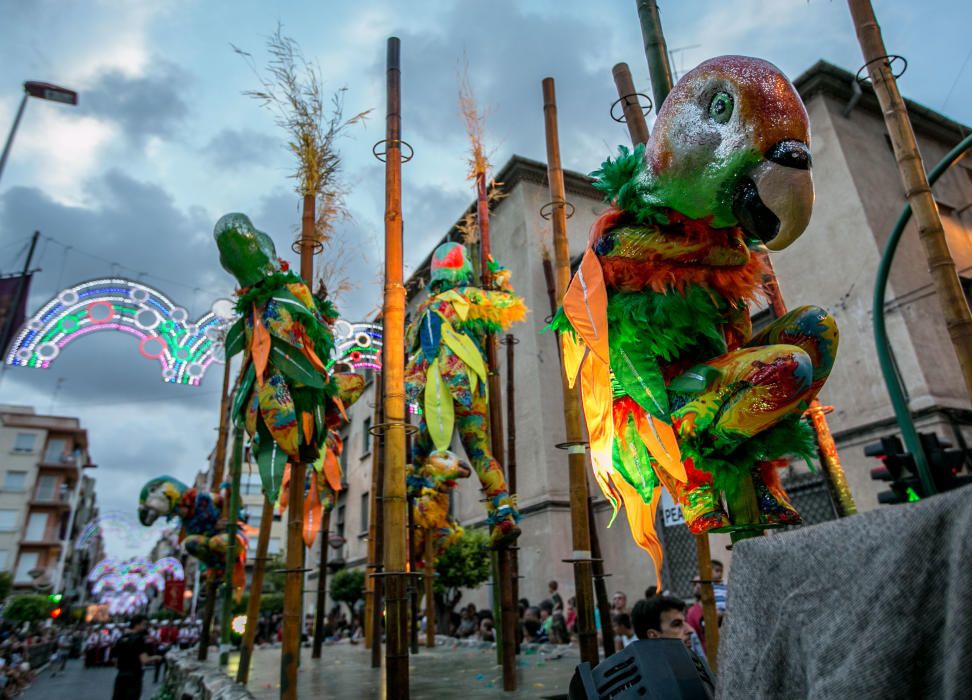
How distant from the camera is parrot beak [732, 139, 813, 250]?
1803mm

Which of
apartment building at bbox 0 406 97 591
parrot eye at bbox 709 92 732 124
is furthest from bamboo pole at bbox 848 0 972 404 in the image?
apartment building at bbox 0 406 97 591

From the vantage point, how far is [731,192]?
6.38 feet

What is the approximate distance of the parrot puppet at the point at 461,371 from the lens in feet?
14.5

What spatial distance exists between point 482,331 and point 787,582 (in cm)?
406

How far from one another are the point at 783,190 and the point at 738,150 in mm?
185

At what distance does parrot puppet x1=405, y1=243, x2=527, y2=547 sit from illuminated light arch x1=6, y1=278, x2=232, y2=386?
18.5 ft

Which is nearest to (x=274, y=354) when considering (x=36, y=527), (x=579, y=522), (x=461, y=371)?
(x=461, y=371)

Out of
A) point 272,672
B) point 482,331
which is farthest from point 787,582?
point 272,672

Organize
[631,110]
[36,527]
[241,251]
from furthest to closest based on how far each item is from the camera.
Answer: [36,527], [241,251], [631,110]

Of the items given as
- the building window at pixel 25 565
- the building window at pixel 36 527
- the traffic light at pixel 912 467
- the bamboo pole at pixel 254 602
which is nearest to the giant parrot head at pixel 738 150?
the bamboo pole at pixel 254 602

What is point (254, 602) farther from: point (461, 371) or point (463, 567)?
point (463, 567)

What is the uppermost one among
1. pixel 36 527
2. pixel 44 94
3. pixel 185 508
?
pixel 44 94

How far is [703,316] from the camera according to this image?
217 cm

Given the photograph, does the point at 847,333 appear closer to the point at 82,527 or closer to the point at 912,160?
the point at 912,160
